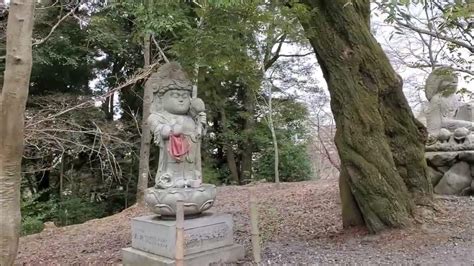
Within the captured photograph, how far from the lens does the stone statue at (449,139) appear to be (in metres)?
5.92

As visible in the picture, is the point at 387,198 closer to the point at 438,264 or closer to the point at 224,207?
the point at 438,264

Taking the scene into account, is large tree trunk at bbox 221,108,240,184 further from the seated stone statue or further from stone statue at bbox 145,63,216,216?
stone statue at bbox 145,63,216,216

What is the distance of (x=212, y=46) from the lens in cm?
470

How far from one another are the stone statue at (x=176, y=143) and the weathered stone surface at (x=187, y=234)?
14 cm

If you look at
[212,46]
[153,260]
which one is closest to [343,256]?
[153,260]

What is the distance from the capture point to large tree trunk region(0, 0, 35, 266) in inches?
127

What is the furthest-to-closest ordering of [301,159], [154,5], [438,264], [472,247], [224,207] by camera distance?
[301,159], [224,207], [154,5], [472,247], [438,264]

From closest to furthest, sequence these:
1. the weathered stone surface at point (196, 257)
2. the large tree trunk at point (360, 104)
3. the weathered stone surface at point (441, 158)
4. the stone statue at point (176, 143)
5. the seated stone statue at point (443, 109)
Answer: the weathered stone surface at point (196, 257) → the stone statue at point (176, 143) → the large tree trunk at point (360, 104) → the weathered stone surface at point (441, 158) → the seated stone statue at point (443, 109)

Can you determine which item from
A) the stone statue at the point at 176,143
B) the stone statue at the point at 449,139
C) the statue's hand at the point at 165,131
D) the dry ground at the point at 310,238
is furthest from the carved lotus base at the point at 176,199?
the stone statue at the point at 449,139

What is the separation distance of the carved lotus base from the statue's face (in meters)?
0.84

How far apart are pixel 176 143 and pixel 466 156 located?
4.03m

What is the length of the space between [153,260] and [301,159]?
9012mm

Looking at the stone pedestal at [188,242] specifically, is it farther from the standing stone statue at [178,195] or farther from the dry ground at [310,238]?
the dry ground at [310,238]

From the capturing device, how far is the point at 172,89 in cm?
447
